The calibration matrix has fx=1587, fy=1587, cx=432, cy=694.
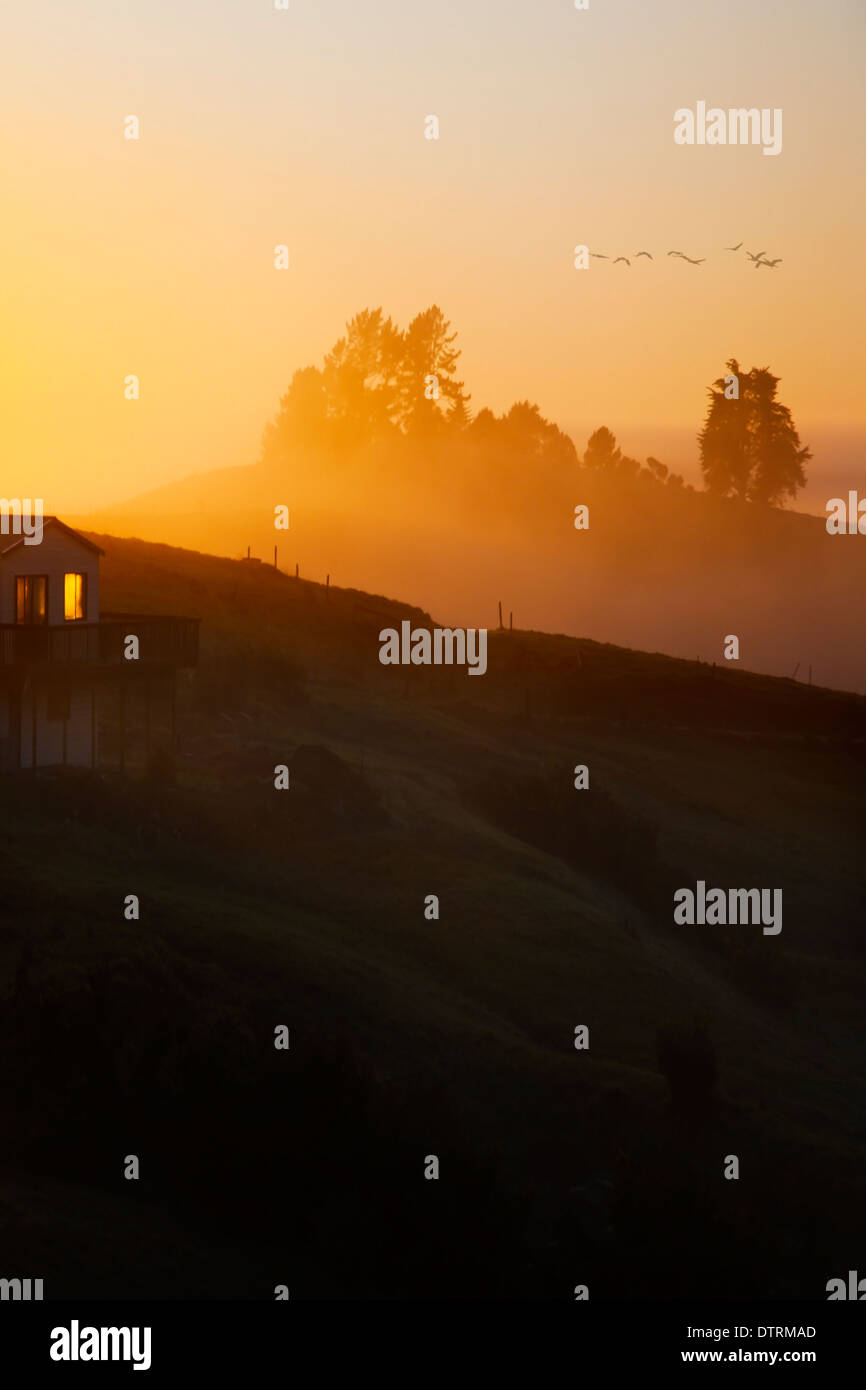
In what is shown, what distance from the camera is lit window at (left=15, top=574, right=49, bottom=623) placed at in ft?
144

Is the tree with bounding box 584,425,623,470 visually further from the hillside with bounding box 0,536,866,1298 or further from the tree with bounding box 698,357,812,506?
the hillside with bounding box 0,536,866,1298

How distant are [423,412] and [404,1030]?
136647mm

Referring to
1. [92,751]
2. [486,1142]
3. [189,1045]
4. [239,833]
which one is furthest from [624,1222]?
[92,751]

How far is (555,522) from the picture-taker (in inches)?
7446

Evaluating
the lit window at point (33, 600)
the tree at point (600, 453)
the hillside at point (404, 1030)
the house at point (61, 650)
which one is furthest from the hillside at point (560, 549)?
the lit window at point (33, 600)

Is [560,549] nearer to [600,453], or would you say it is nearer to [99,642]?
[600,453]

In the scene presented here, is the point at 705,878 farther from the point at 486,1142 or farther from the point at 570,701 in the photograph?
the point at 486,1142

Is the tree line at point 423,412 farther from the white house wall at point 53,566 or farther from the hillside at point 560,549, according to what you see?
the white house wall at point 53,566

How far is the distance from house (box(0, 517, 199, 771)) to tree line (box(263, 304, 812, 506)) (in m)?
108

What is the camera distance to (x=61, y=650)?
4347 centimetres

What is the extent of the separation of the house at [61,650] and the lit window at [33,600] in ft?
0.09
